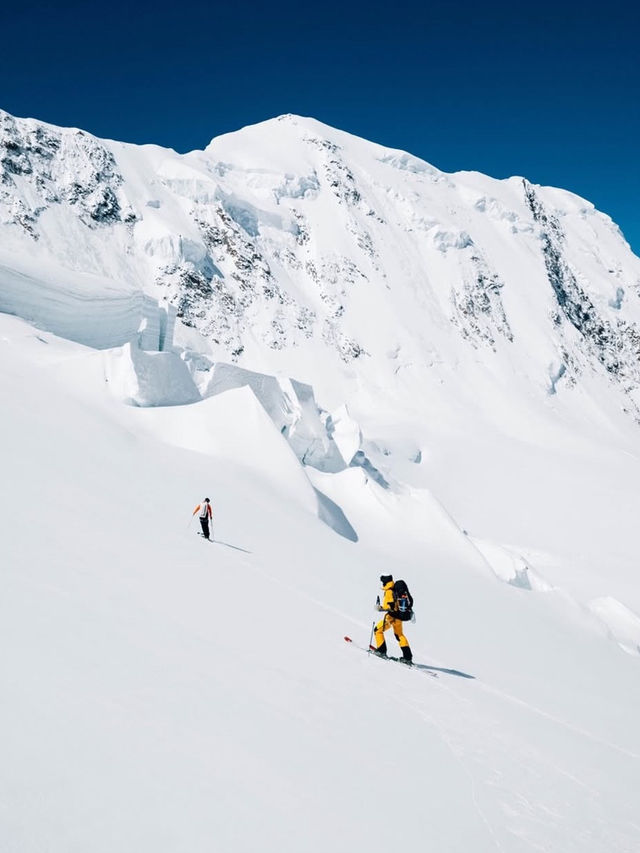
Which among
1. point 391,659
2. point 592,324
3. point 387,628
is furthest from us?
point 592,324

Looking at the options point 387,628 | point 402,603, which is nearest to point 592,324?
point 402,603

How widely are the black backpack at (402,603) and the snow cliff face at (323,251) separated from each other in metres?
50.0

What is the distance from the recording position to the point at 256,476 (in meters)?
20.3

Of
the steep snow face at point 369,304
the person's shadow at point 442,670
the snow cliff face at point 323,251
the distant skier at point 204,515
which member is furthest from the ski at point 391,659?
the snow cliff face at point 323,251

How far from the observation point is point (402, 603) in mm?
8781

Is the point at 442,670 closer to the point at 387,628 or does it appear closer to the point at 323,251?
the point at 387,628

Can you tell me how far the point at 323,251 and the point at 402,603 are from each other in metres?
72.9

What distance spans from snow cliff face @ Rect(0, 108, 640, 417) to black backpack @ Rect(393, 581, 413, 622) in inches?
1969

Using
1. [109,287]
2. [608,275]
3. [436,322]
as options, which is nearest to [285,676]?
[109,287]

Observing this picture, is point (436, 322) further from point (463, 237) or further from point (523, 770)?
point (523, 770)

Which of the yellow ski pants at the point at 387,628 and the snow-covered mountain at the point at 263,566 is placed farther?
the yellow ski pants at the point at 387,628

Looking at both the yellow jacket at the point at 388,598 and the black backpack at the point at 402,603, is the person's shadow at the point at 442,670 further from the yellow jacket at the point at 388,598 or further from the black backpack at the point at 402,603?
the yellow jacket at the point at 388,598

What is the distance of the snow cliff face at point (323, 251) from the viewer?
63.2 meters

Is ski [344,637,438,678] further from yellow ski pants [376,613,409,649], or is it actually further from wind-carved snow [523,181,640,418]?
wind-carved snow [523,181,640,418]
